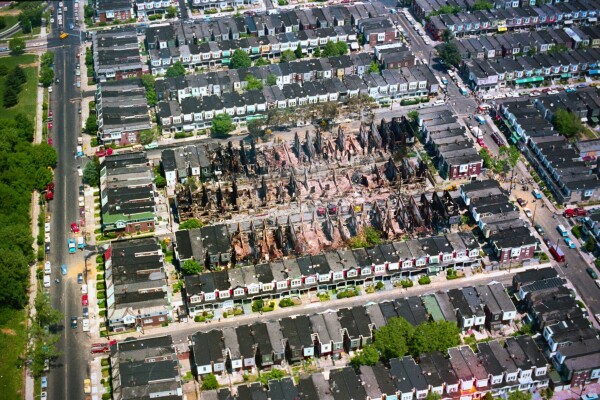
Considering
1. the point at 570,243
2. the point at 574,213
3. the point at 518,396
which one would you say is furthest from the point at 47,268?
the point at 574,213

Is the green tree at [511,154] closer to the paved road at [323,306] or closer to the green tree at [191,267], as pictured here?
the paved road at [323,306]

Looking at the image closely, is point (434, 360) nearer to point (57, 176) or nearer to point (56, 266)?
point (56, 266)

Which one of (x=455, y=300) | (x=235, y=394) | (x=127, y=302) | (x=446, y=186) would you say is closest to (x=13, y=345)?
(x=127, y=302)

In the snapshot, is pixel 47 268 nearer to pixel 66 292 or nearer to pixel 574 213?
pixel 66 292

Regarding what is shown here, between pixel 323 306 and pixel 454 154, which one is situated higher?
pixel 454 154

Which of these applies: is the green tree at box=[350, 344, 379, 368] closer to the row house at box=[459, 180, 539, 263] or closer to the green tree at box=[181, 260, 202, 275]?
the green tree at box=[181, 260, 202, 275]

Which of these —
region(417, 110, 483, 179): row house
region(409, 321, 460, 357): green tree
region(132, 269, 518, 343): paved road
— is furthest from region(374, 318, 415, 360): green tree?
region(417, 110, 483, 179): row house
